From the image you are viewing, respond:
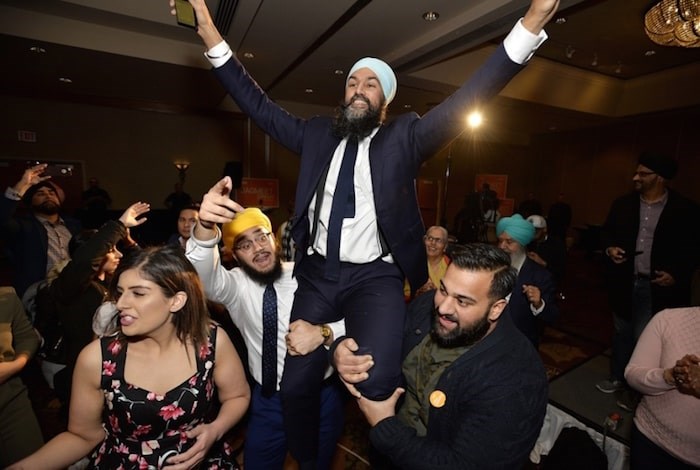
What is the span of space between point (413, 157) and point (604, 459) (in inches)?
91.1

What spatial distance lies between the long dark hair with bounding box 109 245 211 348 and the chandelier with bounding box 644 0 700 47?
419 centimetres

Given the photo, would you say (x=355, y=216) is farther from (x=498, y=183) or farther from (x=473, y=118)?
(x=498, y=183)

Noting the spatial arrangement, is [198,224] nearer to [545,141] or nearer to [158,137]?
[158,137]

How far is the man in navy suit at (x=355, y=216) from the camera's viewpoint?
57.3 inches

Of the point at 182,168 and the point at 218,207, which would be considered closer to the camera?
the point at 218,207

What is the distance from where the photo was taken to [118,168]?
8898mm

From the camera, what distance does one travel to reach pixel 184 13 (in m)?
1.53

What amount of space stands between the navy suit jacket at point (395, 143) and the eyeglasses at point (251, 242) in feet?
1.83

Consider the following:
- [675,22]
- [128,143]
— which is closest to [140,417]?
[675,22]

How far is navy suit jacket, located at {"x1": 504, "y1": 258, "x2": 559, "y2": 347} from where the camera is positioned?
2.84 m

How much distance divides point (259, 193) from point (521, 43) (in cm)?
822

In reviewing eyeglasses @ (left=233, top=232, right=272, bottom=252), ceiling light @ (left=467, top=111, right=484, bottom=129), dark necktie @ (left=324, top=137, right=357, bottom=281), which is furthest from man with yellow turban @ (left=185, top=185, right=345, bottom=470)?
ceiling light @ (left=467, top=111, right=484, bottom=129)

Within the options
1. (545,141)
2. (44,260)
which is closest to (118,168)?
(44,260)

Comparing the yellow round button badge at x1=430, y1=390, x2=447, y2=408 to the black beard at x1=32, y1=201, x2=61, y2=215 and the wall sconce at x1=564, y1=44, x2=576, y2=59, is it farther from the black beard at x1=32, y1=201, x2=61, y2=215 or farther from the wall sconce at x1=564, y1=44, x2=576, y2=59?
the wall sconce at x1=564, y1=44, x2=576, y2=59
